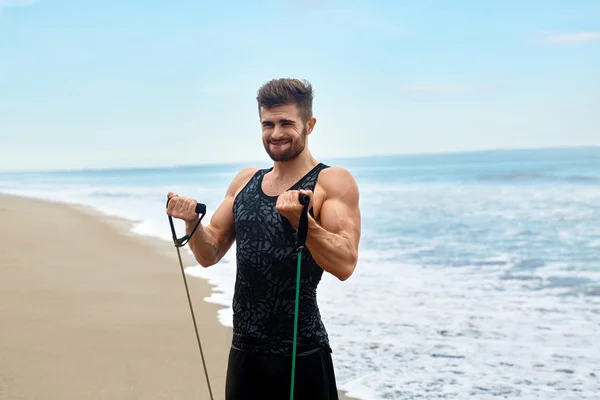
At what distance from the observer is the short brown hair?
2289 millimetres

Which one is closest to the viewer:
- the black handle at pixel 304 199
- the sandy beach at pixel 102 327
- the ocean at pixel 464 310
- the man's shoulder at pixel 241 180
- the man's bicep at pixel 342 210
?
the black handle at pixel 304 199

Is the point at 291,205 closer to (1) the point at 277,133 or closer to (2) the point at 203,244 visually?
(1) the point at 277,133

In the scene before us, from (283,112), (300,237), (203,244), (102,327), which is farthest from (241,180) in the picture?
(102,327)

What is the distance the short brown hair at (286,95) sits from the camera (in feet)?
7.51

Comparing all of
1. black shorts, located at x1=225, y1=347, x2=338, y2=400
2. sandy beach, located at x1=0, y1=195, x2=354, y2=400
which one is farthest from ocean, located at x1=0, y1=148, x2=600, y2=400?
black shorts, located at x1=225, y1=347, x2=338, y2=400

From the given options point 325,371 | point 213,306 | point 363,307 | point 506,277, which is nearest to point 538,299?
point 506,277

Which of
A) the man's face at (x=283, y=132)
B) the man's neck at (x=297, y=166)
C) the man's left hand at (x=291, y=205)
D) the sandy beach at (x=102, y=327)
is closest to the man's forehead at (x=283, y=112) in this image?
the man's face at (x=283, y=132)

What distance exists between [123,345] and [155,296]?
1829 millimetres

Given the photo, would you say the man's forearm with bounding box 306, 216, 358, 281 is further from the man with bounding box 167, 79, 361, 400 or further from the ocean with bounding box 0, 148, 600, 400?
the ocean with bounding box 0, 148, 600, 400

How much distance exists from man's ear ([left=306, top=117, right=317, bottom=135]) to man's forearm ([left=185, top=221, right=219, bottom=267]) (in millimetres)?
452

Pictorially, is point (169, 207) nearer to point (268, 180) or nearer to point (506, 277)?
point (268, 180)

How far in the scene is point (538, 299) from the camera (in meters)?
7.89

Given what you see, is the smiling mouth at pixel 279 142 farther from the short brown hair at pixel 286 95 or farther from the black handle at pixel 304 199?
the black handle at pixel 304 199

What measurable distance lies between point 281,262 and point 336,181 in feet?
0.97
